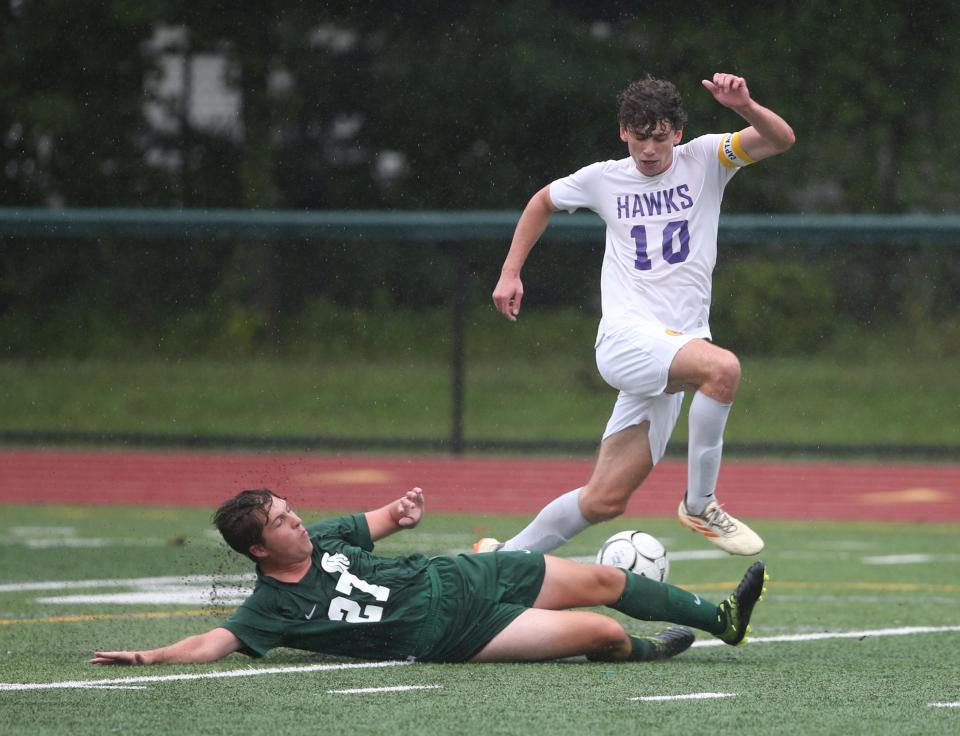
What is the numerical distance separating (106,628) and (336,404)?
11936 mm

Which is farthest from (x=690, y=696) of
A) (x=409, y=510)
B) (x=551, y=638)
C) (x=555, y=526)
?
(x=555, y=526)

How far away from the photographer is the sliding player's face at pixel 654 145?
6227 millimetres

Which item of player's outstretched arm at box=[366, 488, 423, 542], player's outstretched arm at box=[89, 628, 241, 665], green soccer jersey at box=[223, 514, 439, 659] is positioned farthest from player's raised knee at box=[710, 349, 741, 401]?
player's outstretched arm at box=[89, 628, 241, 665]

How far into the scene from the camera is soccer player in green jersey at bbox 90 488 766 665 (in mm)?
5539

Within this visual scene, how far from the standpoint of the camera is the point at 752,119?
20.1ft

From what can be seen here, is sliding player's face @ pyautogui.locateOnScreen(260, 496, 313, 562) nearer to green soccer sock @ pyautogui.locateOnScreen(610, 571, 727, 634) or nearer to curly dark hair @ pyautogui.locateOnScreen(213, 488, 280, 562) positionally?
curly dark hair @ pyautogui.locateOnScreen(213, 488, 280, 562)

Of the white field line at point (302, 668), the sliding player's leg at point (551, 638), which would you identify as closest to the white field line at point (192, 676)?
the white field line at point (302, 668)

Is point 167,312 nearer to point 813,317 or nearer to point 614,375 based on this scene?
point 813,317

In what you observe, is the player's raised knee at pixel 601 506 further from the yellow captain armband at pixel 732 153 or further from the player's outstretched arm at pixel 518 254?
the yellow captain armband at pixel 732 153

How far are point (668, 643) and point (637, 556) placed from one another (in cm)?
54

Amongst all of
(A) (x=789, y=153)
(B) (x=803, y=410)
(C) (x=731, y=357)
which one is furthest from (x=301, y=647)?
(A) (x=789, y=153)

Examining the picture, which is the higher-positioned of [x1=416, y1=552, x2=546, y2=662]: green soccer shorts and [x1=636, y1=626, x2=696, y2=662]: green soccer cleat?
[x1=416, y1=552, x2=546, y2=662]: green soccer shorts

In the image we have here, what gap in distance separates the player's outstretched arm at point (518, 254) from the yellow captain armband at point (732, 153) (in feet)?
2.40

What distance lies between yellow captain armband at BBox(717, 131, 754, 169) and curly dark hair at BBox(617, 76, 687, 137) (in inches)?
9.6
